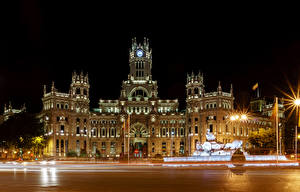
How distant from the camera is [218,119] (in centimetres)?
13538

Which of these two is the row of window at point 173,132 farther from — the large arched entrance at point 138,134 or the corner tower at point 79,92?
the corner tower at point 79,92

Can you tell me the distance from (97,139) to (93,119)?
771 centimetres

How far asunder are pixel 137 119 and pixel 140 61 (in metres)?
26.1

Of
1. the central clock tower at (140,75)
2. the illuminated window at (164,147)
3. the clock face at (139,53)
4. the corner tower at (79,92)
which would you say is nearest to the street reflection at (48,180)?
the corner tower at (79,92)

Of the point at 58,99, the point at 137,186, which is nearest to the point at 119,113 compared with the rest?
the point at 58,99

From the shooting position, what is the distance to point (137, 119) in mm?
150250

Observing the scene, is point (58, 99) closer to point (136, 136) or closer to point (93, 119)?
point (93, 119)

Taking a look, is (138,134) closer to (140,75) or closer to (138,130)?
(138,130)

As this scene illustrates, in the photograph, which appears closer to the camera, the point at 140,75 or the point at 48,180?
the point at 48,180

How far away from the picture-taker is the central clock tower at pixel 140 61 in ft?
526

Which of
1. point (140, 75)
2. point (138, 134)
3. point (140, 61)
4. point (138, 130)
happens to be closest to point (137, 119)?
point (138, 130)

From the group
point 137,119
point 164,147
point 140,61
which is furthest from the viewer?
point 140,61

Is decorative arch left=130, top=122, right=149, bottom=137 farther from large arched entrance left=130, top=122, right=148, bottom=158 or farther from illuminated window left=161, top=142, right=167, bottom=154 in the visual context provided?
illuminated window left=161, top=142, right=167, bottom=154

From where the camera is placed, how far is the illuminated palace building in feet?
447
